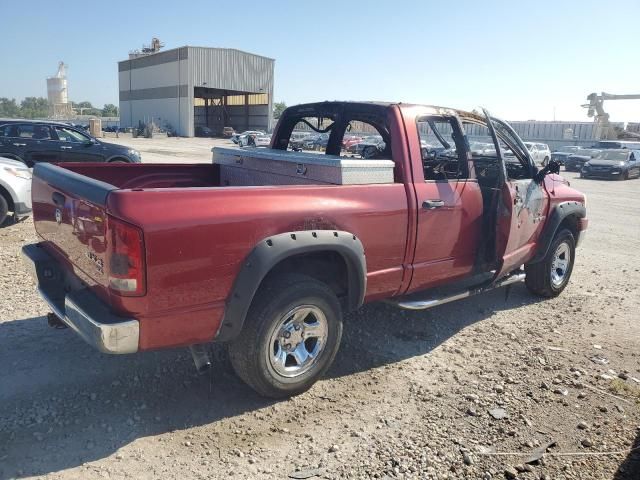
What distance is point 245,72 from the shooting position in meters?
58.9

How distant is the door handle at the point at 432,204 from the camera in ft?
12.7

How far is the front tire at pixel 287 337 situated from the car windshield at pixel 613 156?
2662cm

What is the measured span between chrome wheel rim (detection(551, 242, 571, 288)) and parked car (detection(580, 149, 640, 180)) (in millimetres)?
21980

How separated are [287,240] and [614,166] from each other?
84.9 feet

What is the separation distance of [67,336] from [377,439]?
2711mm

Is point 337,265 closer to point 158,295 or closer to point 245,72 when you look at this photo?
point 158,295

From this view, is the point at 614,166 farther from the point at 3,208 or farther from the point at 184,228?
the point at 184,228

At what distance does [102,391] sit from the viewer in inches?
135

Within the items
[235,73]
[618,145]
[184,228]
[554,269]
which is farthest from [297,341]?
[235,73]

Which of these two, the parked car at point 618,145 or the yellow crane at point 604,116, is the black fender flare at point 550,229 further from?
the yellow crane at point 604,116

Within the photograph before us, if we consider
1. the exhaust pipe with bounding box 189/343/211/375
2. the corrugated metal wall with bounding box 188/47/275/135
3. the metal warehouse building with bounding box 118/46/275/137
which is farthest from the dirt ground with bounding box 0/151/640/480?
→ the metal warehouse building with bounding box 118/46/275/137

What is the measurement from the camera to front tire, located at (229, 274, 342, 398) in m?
3.14

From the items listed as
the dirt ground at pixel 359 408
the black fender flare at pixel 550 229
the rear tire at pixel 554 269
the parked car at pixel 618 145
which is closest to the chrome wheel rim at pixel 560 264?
the rear tire at pixel 554 269

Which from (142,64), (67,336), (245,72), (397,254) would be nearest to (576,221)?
(397,254)
